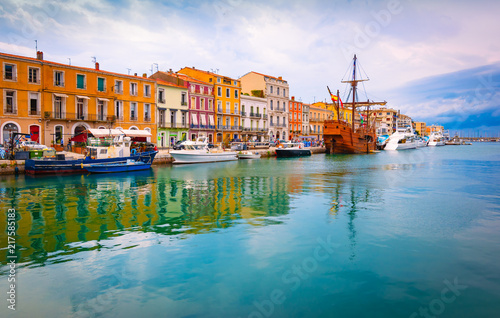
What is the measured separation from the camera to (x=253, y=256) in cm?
860

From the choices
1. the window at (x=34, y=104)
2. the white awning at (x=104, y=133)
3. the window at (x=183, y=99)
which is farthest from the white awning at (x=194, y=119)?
the window at (x=34, y=104)

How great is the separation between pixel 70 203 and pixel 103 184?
6.78 metres

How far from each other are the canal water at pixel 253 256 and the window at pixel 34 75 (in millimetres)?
22489

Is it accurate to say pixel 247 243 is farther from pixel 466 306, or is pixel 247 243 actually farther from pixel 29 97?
pixel 29 97

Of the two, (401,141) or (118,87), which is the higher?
(118,87)

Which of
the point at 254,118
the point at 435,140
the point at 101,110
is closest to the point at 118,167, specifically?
the point at 101,110

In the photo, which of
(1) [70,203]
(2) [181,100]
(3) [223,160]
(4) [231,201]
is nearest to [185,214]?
(4) [231,201]

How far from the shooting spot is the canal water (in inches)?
246

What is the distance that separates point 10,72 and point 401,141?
81.0 meters

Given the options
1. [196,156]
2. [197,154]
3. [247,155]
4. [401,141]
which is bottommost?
[196,156]

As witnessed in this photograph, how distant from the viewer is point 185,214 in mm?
13156

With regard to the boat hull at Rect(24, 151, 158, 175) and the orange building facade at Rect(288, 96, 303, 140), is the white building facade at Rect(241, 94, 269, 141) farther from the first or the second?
the boat hull at Rect(24, 151, 158, 175)

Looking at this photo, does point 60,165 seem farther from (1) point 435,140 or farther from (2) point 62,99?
(1) point 435,140

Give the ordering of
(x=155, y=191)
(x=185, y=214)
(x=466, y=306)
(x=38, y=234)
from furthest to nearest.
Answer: (x=155, y=191) → (x=185, y=214) → (x=38, y=234) → (x=466, y=306)
